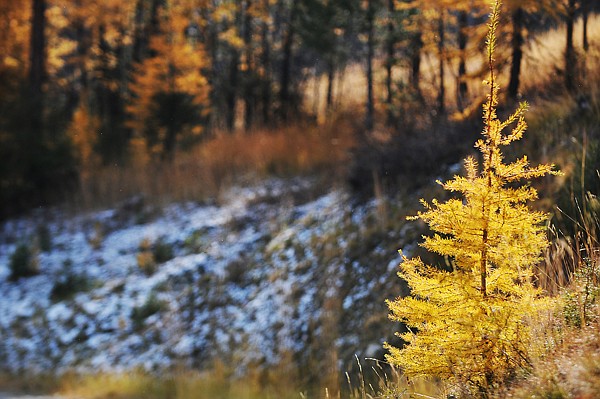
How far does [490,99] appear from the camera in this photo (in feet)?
9.36

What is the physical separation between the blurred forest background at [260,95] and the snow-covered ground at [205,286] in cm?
115

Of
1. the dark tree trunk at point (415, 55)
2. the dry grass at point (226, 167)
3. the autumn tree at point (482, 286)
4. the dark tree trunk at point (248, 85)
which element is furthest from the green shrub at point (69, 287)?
the dark tree trunk at point (248, 85)

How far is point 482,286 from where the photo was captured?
109 inches

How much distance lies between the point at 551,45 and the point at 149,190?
355 inches

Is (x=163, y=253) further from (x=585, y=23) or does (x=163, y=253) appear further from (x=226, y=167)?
(x=585, y=23)

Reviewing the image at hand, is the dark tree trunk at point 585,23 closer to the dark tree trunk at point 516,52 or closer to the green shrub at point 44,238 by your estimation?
the dark tree trunk at point 516,52

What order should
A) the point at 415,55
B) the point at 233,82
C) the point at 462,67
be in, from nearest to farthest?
the point at 462,67, the point at 415,55, the point at 233,82

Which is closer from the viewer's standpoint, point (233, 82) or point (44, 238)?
point (44, 238)

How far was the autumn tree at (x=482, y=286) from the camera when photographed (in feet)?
8.87

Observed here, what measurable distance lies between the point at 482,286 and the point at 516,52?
20.6 feet

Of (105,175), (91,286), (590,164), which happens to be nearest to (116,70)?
(105,175)

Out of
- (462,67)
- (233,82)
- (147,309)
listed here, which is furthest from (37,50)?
(462,67)

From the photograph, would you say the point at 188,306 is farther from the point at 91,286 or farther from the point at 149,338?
the point at 91,286

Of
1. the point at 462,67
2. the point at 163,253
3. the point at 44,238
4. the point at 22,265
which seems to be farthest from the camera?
the point at 44,238
